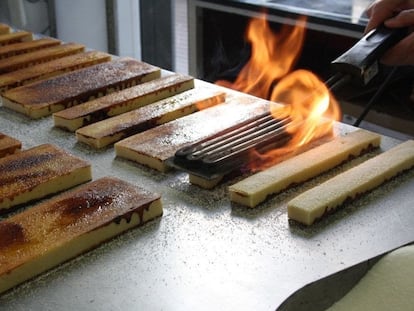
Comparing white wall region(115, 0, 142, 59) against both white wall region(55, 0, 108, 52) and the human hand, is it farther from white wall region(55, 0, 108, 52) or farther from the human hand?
the human hand

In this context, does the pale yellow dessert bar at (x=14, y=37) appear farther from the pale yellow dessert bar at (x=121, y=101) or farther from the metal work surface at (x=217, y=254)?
the metal work surface at (x=217, y=254)

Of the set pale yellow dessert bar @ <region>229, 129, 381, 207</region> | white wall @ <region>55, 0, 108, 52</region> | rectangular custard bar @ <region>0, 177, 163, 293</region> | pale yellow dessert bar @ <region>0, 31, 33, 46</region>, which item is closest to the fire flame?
pale yellow dessert bar @ <region>229, 129, 381, 207</region>

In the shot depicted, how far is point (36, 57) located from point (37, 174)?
79 centimetres

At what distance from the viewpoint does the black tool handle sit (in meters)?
1.22

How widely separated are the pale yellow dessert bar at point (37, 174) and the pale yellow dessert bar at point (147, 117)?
0.12 meters

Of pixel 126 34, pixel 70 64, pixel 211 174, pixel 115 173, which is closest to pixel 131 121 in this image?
pixel 115 173

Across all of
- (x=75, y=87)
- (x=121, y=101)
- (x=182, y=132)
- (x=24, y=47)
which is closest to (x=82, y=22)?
(x=24, y=47)

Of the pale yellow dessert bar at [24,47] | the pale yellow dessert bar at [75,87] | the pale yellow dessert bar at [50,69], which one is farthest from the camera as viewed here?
the pale yellow dessert bar at [24,47]

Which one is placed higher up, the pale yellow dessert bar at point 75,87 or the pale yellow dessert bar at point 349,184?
the pale yellow dessert bar at point 75,87

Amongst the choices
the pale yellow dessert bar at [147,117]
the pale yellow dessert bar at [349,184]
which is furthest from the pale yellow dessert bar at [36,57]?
the pale yellow dessert bar at [349,184]

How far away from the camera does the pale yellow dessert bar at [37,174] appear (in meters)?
1.13

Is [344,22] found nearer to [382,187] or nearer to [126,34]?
[382,187]

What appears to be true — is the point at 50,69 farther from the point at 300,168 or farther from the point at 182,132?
the point at 300,168

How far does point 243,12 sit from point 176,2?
45.4 inches
